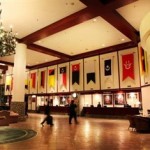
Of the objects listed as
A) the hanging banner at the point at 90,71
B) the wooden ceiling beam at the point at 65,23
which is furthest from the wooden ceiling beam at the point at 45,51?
the hanging banner at the point at 90,71

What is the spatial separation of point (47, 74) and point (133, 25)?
1288cm

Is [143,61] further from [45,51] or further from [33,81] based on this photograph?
[33,81]

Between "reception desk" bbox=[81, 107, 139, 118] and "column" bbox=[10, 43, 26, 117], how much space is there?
A: 23.3 ft

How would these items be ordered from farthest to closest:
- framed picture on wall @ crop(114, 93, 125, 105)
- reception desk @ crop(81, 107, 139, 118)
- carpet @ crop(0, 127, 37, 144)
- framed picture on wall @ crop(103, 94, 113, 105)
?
framed picture on wall @ crop(103, 94, 113, 105) → framed picture on wall @ crop(114, 93, 125, 105) → reception desk @ crop(81, 107, 139, 118) → carpet @ crop(0, 127, 37, 144)

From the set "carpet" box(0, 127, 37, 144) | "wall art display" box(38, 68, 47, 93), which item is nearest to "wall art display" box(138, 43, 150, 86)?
"carpet" box(0, 127, 37, 144)

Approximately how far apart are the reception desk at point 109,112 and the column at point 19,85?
23.3 feet

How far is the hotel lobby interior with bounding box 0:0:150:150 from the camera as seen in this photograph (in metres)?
6.89

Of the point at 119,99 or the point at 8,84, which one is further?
the point at 8,84

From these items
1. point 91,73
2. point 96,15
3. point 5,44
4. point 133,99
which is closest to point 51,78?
point 91,73

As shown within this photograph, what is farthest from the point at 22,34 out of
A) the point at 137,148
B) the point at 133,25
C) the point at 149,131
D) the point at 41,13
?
the point at 137,148

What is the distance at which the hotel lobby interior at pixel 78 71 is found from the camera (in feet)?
22.6

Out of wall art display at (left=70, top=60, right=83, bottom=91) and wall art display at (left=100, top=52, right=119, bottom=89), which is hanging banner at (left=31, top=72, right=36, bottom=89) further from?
wall art display at (left=100, top=52, right=119, bottom=89)

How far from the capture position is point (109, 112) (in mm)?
16844

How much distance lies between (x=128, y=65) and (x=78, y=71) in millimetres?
5322
